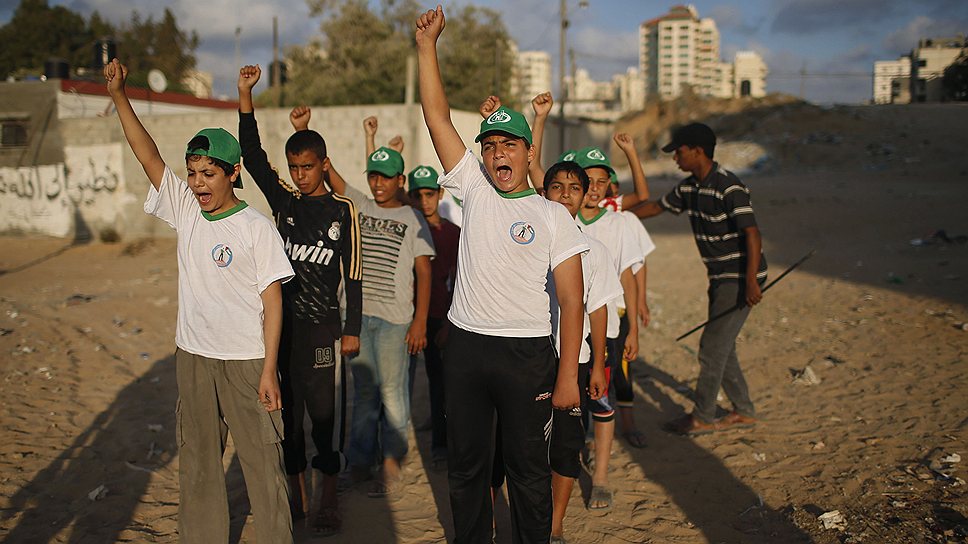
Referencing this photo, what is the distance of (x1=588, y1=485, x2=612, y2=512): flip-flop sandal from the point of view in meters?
4.33

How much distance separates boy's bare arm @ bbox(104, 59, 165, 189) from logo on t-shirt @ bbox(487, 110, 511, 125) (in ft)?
4.77

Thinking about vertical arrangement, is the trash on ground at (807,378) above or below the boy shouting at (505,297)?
below

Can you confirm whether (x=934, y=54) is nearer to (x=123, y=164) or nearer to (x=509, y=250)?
(x=123, y=164)

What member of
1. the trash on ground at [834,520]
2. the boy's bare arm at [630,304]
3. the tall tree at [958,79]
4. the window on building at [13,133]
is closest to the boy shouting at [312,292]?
the boy's bare arm at [630,304]

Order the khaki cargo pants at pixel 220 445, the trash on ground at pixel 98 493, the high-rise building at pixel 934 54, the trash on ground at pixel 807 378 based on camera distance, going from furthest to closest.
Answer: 1. the high-rise building at pixel 934 54
2. the trash on ground at pixel 807 378
3. the trash on ground at pixel 98 493
4. the khaki cargo pants at pixel 220 445

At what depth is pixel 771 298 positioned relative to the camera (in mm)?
10141

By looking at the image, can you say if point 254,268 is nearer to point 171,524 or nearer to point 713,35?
point 171,524

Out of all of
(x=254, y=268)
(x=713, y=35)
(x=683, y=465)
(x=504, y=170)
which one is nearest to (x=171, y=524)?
(x=254, y=268)

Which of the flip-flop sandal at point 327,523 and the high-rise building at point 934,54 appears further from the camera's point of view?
the high-rise building at point 934,54

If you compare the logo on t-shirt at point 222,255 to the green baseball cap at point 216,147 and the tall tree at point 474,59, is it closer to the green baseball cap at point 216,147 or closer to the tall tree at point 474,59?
the green baseball cap at point 216,147

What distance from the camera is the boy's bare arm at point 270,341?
3.15 m

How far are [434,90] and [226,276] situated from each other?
1.20m

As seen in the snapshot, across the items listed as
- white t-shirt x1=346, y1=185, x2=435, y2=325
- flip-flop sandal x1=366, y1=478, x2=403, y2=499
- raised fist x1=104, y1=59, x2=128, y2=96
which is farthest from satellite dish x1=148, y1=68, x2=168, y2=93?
raised fist x1=104, y1=59, x2=128, y2=96

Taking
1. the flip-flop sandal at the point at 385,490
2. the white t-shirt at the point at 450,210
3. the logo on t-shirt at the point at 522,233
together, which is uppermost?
the white t-shirt at the point at 450,210
